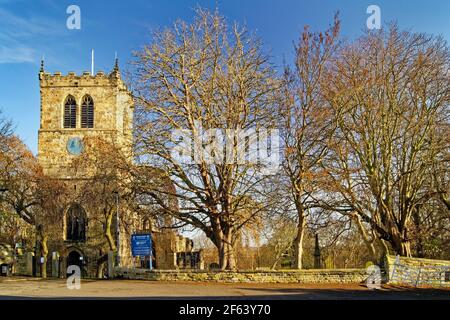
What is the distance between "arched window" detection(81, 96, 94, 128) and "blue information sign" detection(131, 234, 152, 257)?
27.3 m

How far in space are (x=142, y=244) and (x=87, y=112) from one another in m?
28.6

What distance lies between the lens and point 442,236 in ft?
105

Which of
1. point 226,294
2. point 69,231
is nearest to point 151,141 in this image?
point 226,294

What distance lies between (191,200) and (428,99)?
12.6m

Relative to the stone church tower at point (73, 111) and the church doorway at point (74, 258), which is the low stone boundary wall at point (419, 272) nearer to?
the church doorway at point (74, 258)

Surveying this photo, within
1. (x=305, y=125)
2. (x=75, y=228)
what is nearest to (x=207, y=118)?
(x=305, y=125)

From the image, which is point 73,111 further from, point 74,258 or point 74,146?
point 74,258

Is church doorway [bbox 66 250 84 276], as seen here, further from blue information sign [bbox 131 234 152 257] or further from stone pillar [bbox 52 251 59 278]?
blue information sign [bbox 131 234 152 257]

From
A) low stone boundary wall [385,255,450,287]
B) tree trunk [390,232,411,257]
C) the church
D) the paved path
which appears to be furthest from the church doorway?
low stone boundary wall [385,255,450,287]

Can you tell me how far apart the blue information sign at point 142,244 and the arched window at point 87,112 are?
2727cm

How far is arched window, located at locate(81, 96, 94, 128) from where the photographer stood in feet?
167

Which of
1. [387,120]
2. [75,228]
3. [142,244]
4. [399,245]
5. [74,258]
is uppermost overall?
[387,120]

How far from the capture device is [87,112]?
51.3 meters

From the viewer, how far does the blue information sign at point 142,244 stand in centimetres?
2553
